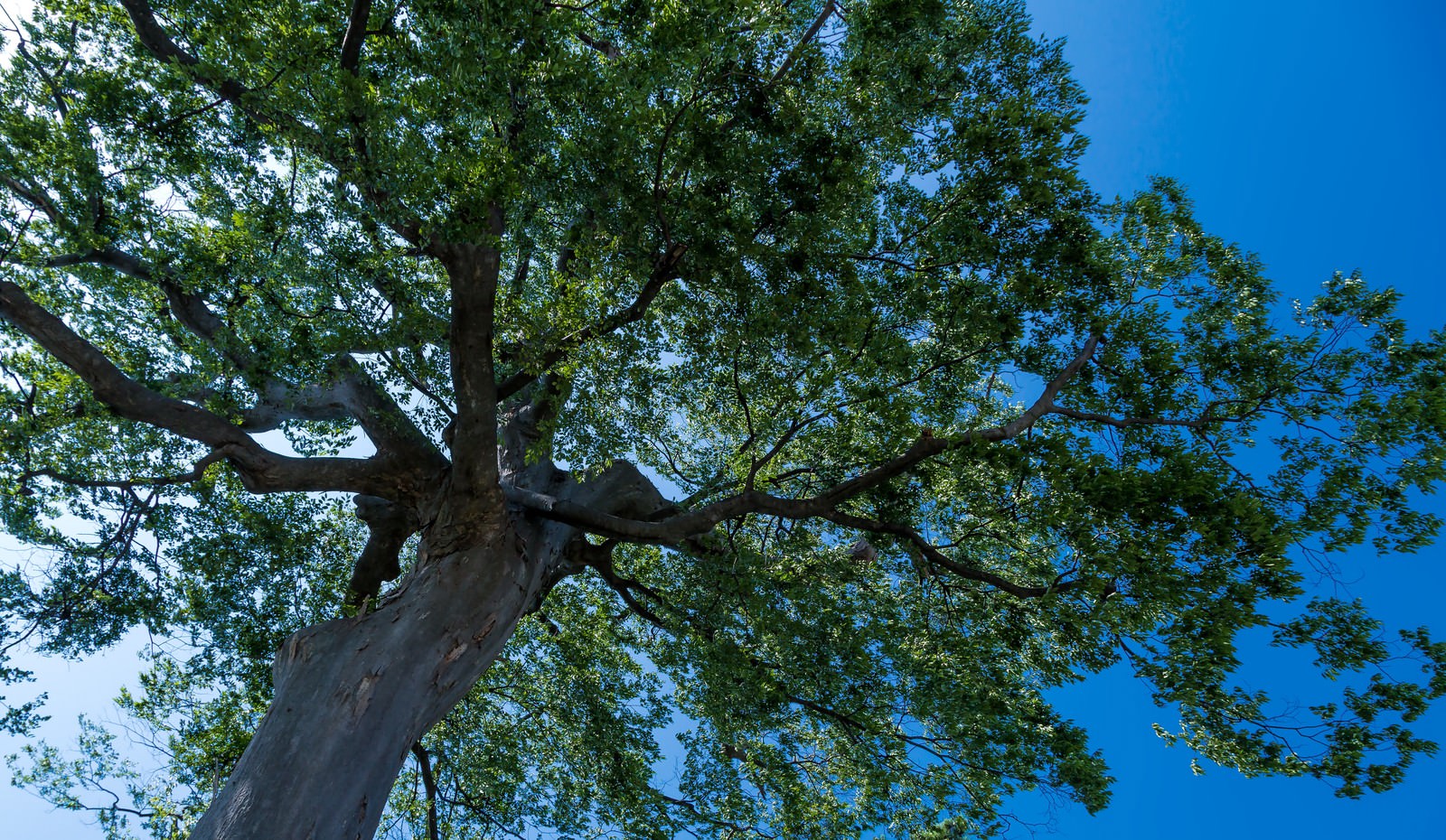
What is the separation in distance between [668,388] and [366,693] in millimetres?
4074

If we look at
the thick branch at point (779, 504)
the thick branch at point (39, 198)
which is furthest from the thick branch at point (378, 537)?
the thick branch at point (39, 198)

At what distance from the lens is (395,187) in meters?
4.65

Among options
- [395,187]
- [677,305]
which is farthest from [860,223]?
[395,187]

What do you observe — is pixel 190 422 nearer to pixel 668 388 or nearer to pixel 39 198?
pixel 39 198

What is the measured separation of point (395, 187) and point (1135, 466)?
5979mm

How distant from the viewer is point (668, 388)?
7.52m

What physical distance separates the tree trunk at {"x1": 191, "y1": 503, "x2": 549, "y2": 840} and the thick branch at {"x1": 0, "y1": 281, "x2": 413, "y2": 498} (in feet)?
3.88

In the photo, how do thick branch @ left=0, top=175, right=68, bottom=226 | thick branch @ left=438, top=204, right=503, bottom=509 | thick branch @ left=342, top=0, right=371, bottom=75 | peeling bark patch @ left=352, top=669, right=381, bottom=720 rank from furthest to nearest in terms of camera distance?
thick branch @ left=0, top=175, right=68, bottom=226, thick branch @ left=342, top=0, right=371, bottom=75, thick branch @ left=438, top=204, right=503, bottom=509, peeling bark patch @ left=352, top=669, right=381, bottom=720

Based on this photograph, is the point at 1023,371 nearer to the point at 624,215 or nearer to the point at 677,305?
the point at 677,305

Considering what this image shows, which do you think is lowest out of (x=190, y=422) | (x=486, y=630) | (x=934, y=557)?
(x=486, y=630)

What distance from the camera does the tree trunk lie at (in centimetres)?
379

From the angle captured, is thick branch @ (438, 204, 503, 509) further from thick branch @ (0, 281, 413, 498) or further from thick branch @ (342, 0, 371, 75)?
thick branch @ (342, 0, 371, 75)

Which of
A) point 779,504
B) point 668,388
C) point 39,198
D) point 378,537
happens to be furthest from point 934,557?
point 39,198

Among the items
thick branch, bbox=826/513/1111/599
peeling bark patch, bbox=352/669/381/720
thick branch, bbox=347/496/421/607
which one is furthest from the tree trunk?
thick branch, bbox=826/513/1111/599
